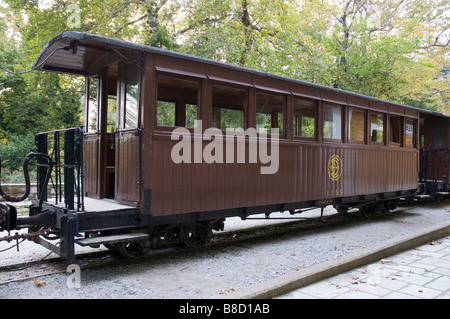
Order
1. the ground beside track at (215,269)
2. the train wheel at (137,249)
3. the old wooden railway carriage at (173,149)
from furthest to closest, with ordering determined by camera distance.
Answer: the train wheel at (137,249) → the old wooden railway carriage at (173,149) → the ground beside track at (215,269)

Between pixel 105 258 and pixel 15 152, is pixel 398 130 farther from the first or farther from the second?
pixel 15 152

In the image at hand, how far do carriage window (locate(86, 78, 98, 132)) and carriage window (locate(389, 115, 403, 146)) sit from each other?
23.9 ft

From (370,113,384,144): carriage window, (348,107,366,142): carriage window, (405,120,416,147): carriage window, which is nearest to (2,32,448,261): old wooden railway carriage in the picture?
(348,107,366,142): carriage window

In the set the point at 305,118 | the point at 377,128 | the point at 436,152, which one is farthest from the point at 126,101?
the point at 436,152

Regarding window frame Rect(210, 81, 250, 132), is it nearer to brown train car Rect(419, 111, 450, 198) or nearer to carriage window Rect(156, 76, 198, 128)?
carriage window Rect(156, 76, 198, 128)

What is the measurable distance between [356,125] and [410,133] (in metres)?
3.01

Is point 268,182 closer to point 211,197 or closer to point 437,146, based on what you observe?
point 211,197

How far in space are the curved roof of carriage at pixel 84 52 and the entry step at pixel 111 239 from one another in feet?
7.87

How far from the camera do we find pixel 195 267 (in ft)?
17.0

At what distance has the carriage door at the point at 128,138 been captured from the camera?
5211 millimetres

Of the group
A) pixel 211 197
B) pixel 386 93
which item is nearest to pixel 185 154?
pixel 211 197

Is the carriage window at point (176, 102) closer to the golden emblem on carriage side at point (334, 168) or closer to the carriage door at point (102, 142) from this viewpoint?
the carriage door at point (102, 142)

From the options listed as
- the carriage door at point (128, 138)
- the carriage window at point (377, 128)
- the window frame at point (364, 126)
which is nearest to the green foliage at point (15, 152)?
the carriage door at point (128, 138)
